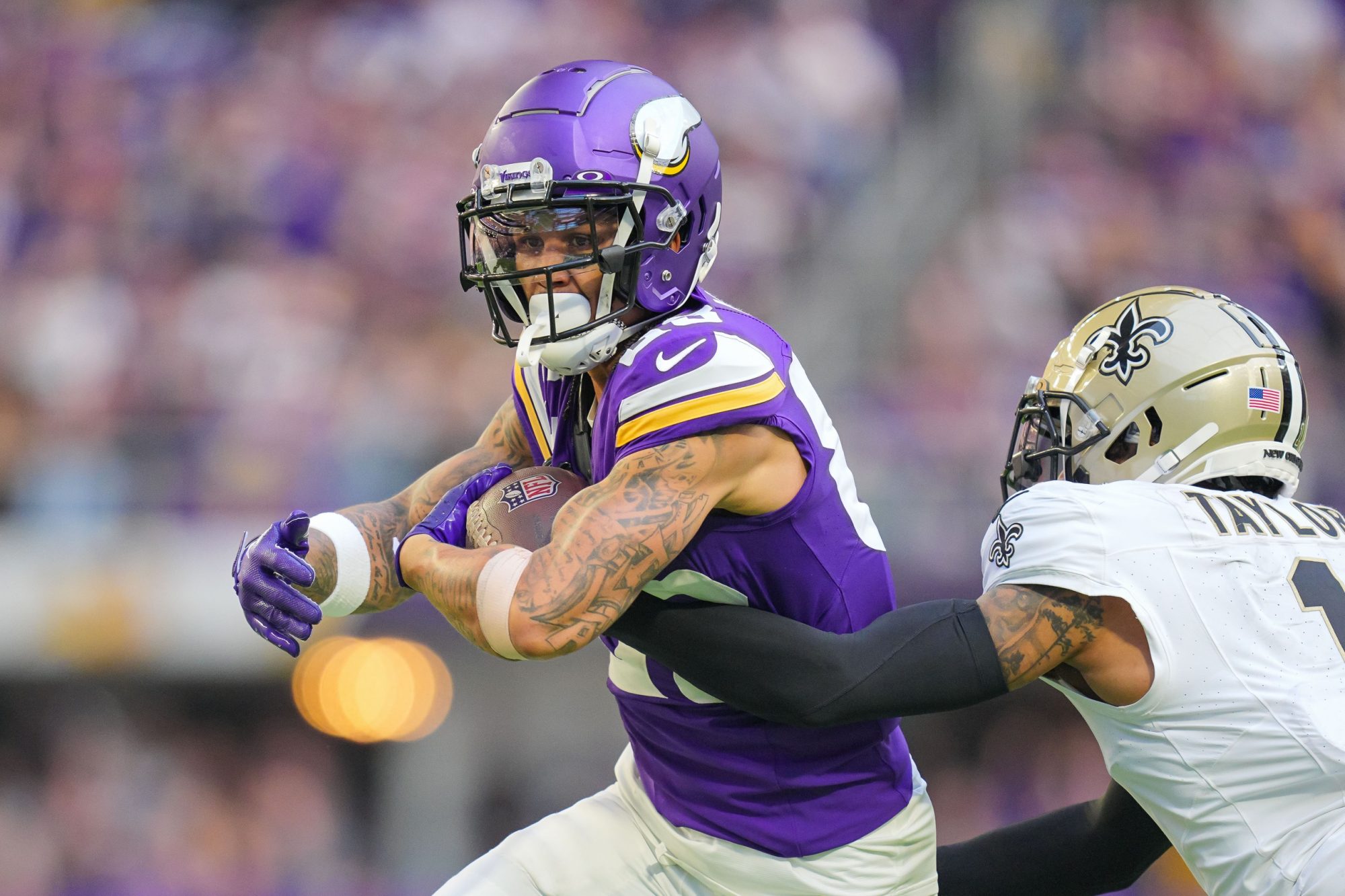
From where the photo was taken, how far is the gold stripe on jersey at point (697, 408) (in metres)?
2.74

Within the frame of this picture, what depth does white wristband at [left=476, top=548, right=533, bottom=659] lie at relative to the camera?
2.67m

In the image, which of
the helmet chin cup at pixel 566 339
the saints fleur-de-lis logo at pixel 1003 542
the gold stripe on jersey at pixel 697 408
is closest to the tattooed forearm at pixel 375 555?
the helmet chin cup at pixel 566 339

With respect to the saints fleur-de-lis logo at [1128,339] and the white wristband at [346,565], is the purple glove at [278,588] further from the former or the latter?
the saints fleur-de-lis logo at [1128,339]

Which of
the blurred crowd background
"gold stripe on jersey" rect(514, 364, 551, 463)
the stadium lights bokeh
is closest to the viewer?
"gold stripe on jersey" rect(514, 364, 551, 463)

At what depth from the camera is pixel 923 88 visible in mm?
10023

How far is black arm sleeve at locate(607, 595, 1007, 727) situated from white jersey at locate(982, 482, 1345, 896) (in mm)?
200

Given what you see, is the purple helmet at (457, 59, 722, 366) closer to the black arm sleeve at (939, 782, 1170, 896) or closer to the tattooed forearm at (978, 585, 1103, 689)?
the tattooed forearm at (978, 585, 1103, 689)

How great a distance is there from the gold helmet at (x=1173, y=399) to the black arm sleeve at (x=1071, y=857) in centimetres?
79

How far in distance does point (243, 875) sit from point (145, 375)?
2.68m

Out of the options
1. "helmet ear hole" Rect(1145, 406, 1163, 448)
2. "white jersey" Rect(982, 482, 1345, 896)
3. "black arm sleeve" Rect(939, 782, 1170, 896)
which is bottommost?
"black arm sleeve" Rect(939, 782, 1170, 896)

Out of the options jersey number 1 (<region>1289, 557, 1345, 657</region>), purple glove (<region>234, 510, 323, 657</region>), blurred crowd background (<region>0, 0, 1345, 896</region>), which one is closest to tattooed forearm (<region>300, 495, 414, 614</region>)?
purple glove (<region>234, 510, 323, 657</region>)

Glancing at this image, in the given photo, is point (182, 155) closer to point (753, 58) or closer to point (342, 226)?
point (342, 226)

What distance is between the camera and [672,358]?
111 inches

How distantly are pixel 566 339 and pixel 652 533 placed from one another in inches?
18.5
